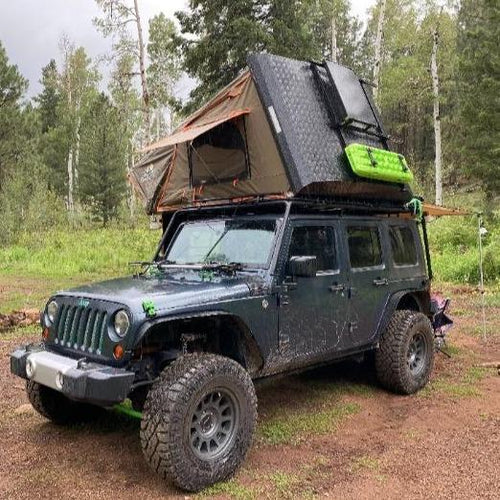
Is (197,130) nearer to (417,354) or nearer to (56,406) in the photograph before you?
(56,406)

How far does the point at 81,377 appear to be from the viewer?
3594mm

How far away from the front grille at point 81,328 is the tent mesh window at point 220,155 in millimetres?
2142

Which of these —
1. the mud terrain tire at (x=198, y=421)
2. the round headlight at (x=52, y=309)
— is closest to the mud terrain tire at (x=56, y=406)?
the round headlight at (x=52, y=309)

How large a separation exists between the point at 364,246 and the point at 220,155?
5.71 feet

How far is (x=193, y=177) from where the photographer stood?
6055mm

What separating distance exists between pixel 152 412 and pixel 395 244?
3.52m

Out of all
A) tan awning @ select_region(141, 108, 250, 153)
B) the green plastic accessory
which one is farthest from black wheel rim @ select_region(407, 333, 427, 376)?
tan awning @ select_region(141, 108, 250, 153)

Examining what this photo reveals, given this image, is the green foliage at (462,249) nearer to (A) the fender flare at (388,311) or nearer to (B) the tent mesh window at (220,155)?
(A) the fender flare at (388,311)

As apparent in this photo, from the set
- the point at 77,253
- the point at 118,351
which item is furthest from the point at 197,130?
the point at 77,253

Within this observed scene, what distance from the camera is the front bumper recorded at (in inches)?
140

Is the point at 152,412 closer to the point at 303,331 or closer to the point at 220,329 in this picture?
the point at 220,329

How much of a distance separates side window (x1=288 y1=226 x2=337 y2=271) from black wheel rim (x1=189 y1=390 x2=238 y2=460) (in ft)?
4.57

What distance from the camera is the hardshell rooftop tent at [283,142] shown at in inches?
204

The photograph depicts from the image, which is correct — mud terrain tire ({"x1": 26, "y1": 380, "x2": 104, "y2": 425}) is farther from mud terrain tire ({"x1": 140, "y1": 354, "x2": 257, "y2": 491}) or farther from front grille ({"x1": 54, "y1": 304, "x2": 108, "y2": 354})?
mud terrain tire ({"x1": 140, "y1": 354, "x2": 257, "y2": 491})
